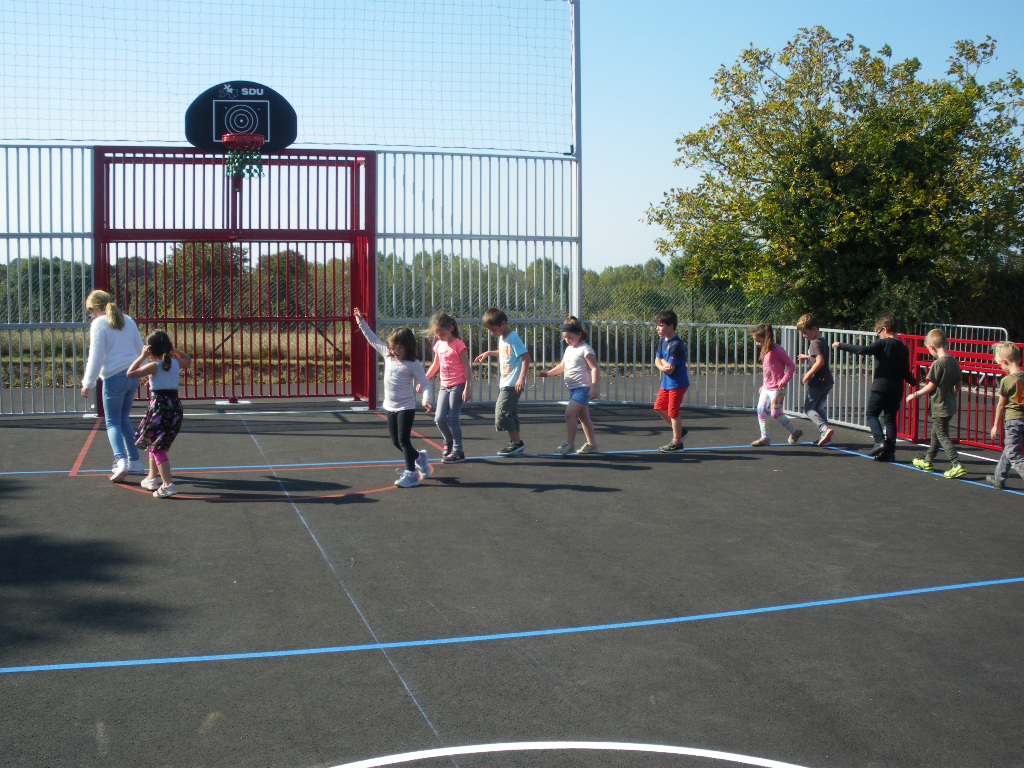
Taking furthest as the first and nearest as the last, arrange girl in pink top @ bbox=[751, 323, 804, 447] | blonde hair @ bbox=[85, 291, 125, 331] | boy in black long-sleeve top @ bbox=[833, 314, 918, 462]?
girl in pink top @ bbox=[751, 323, 804, 447] < boy in black long-sleeve top @ bbox=[833, 314, 918, 462] < blonde hair @ bbox=[85, 291, 125, 331]

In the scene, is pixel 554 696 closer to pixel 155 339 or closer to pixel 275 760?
pixel 275 760

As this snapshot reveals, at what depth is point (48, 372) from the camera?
22.2 meters

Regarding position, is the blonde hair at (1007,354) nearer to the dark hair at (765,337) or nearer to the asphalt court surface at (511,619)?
the asphalt court surface at (511,619)

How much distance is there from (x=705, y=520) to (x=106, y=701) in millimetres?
5133

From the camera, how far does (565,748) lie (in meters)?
4.27

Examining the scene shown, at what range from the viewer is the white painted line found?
13.6 ft

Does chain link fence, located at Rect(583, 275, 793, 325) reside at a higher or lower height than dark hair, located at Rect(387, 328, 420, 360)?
higher

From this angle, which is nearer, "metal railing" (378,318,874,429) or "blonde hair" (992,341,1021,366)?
"blonde hair" (992,341,1021,366)

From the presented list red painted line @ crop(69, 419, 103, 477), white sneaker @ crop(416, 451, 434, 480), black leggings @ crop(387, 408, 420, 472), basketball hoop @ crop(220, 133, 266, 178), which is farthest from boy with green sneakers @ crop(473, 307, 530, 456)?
basketball hoop @ crop(220, 133, 266, 178)

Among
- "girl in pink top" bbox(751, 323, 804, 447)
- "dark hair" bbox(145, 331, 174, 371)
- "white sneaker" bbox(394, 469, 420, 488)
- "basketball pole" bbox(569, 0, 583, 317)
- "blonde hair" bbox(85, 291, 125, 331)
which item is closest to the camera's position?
"dark hair" bbox(145, 331, 174, 371)

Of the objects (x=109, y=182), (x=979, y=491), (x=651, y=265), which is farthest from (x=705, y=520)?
(x=651, y=265)

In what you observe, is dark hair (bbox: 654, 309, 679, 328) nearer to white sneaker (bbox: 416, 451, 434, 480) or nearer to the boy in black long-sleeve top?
the boy in black long-sleeve top

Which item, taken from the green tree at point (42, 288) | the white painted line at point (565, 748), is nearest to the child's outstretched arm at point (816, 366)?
the white painted line at point (565, 748)

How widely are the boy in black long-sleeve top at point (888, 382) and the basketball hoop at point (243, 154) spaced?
912cm
